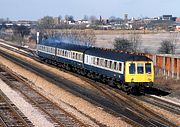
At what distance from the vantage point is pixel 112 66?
108 feet

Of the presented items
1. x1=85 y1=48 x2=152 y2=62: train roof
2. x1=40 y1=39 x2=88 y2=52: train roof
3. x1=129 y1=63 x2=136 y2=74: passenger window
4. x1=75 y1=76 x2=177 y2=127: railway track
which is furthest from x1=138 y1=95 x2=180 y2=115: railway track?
x1=40 y1=39 x2=88 y2=52: train roof

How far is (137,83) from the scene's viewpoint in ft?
100

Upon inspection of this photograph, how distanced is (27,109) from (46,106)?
1413 mm

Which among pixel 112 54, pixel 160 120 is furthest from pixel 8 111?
pixel 112 54

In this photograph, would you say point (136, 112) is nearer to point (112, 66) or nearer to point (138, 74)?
point (138, 74)

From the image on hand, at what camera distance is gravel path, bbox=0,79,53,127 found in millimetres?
20656

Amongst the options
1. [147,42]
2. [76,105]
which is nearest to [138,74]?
[76,105]

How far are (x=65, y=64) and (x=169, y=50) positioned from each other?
21.3 meters

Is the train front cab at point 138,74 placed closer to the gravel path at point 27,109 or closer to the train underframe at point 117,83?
the train underframe at point 117,83

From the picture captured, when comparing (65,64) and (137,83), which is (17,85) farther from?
(65,64)

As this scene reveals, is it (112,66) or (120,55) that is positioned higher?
(120,55)

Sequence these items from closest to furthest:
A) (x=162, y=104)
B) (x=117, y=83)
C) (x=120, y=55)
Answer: (x=162, y=104) < (x=120, y=55) < (x=117, y=83)

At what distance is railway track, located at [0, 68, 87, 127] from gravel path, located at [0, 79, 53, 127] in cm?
Result: 38

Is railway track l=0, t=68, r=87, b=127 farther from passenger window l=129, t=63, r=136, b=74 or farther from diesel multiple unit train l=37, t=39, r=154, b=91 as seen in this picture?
passenger window l=129, t=63, r=136, b=74
